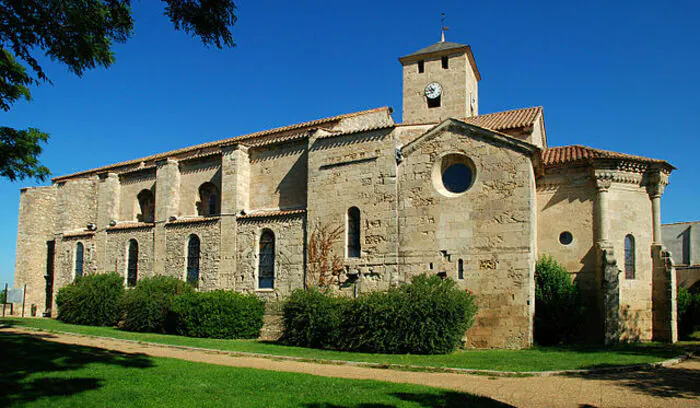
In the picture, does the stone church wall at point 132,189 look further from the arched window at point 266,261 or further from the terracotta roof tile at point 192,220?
the arched window at point 266,261

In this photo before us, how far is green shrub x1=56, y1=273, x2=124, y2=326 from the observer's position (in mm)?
26266

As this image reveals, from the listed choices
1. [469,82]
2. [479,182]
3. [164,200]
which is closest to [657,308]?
[479,182]

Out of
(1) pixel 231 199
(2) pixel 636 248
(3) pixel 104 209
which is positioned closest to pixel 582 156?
(2) pixel 636 248

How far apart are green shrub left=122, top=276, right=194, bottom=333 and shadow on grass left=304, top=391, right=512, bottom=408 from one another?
1613 centimetres

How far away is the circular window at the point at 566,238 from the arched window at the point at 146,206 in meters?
21.1

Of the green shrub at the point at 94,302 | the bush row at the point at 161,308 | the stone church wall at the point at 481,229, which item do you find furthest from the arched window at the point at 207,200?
the stone church wall at the point at 481,229

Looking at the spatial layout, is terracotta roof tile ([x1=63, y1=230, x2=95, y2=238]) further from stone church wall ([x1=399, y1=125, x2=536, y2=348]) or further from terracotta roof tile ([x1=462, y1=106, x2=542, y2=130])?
terracotta roof tile ([x1=462, y1=106, x2=542, y2=130])

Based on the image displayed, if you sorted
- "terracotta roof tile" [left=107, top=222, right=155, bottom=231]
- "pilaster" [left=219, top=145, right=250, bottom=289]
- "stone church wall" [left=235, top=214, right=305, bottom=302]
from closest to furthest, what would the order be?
"stone church wall" [left=235, top=214, right=305, bottom=302] < "pilaster" [left=219, top=145, right=250, bottom=289] < "terracotta roof tile" [left=107, top=222, right=155, bottom=231]

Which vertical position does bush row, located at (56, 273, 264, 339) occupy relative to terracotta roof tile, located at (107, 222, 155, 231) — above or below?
below

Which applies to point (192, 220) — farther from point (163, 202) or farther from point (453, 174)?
point (453, 174)

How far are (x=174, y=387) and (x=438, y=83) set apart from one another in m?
26.3

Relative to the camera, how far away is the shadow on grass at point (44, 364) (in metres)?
10.1

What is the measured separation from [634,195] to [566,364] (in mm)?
10515

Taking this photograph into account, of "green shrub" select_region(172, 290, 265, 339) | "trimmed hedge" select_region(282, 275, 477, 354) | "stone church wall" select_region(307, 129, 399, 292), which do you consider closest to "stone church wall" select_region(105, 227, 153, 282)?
"green shrub" select_region(172, 290, 265, 339)
